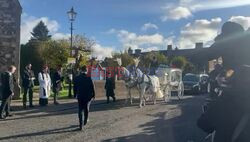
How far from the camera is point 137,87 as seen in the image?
17.3m

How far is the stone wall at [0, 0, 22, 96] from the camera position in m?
18.5

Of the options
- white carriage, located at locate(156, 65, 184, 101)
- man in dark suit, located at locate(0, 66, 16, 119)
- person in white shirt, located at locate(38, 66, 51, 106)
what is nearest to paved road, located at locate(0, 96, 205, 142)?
man in dark suit, located at locate(0, 66, 16, 119)

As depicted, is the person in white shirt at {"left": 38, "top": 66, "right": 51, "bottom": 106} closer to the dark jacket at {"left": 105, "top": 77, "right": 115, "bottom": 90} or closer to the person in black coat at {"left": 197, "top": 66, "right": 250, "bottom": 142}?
the dark jacket at {"left": 105, "top": 77, "right": 115, "bottom": 90}

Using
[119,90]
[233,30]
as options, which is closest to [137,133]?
→ [233,30]

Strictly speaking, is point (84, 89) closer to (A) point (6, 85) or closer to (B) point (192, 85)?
(A) point (6, 85)

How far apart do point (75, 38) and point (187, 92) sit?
21824 mm

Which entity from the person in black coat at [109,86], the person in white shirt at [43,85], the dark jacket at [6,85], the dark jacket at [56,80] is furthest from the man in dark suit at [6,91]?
the person in black coat at [109,86]

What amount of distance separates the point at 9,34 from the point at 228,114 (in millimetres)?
17320

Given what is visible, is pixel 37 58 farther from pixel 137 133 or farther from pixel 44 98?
pixel 137 133

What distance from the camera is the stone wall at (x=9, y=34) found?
60.8 ft

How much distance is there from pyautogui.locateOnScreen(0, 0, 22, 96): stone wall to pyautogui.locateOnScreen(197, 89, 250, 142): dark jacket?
1658 centimetres

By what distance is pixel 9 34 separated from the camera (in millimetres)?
18688

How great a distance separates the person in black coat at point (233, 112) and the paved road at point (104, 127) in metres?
5.23

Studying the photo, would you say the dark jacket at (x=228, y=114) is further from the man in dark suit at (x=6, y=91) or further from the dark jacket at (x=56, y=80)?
the dark jacket at (x=56, y=80)
